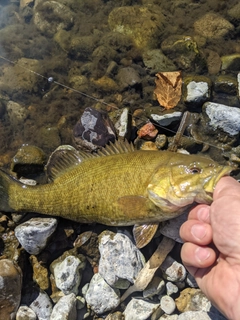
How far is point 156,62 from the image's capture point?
6383mm

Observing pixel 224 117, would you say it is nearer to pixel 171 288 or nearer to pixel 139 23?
pixel 171 288

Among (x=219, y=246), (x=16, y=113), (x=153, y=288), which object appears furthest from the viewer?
(x=16, y=113)

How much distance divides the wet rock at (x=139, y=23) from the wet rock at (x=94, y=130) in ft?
7.21

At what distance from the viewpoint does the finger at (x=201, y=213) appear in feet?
12.1

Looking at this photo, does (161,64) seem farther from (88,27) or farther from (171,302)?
(171,302)

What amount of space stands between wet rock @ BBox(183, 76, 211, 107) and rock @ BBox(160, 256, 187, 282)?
Result: 2.74m

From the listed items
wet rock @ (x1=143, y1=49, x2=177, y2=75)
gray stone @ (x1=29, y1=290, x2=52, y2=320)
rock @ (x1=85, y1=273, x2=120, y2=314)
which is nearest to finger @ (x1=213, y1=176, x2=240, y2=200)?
rock @ (x1=85, y1=273, x2=120, y2=314)

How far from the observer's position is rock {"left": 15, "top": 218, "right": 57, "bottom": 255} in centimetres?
462

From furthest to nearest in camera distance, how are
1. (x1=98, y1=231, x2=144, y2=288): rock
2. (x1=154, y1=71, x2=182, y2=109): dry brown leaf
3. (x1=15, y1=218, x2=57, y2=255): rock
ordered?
(x1=154, y1=71, x2=182, y2=109): dry brown leaf
(x1=15, y1=218, x2=57, y2=255): rock
(x1=98, y1=231, x2=144, y2=288): rock

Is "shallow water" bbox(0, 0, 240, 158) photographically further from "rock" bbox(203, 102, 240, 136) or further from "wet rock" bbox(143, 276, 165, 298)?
"wet rock" bbox(143, 276, 165, 298)

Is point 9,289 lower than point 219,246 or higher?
lower

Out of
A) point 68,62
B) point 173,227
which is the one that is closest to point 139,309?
point 173,227

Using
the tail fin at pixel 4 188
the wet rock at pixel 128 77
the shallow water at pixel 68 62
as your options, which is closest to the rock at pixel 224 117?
the shallow water at pixel 68 62

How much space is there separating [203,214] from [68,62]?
4.71 m
